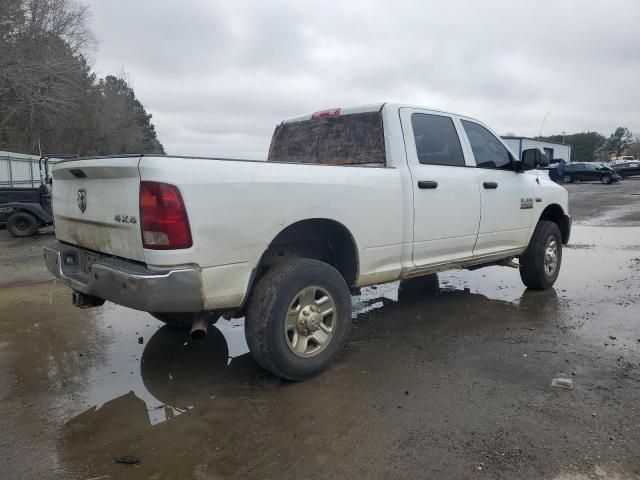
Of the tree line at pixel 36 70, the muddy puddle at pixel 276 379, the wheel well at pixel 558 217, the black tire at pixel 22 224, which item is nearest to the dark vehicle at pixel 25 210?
the black tire at pixel 22 224

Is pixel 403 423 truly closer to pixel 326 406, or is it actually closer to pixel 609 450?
pixel 326 406

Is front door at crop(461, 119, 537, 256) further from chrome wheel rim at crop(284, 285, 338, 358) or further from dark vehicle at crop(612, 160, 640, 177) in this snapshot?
dark vehicle at crop(612, 160, 640, 177)

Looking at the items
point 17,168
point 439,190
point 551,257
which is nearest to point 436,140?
point 439,190

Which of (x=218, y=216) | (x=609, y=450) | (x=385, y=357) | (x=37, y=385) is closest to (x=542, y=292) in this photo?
(x=385, y=357)

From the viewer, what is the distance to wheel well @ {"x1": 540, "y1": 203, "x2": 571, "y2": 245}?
6230 millimetres

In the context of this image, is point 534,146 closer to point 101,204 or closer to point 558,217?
point 558,217

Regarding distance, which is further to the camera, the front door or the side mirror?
the side mirror

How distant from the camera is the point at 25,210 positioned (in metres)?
11.8

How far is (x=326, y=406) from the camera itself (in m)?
3.26

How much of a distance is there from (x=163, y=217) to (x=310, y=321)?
1.27 m

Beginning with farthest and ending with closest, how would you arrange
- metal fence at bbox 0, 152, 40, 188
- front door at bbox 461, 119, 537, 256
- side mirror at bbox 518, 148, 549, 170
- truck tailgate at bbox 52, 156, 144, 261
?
metal fence at bbox 0, 152, 40, 188
side mirror at bbox 518, 148, 549, 170
front door at bbox 461, 119, 537, 256
truck tailgate at bbox 52, 156, 144, 261

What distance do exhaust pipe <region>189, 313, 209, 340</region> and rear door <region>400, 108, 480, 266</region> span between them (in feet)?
6.31

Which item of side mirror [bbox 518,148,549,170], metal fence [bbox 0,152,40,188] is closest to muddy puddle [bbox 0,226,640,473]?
side mirror [bbox 518,148,549,170]

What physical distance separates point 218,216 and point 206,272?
34cm
